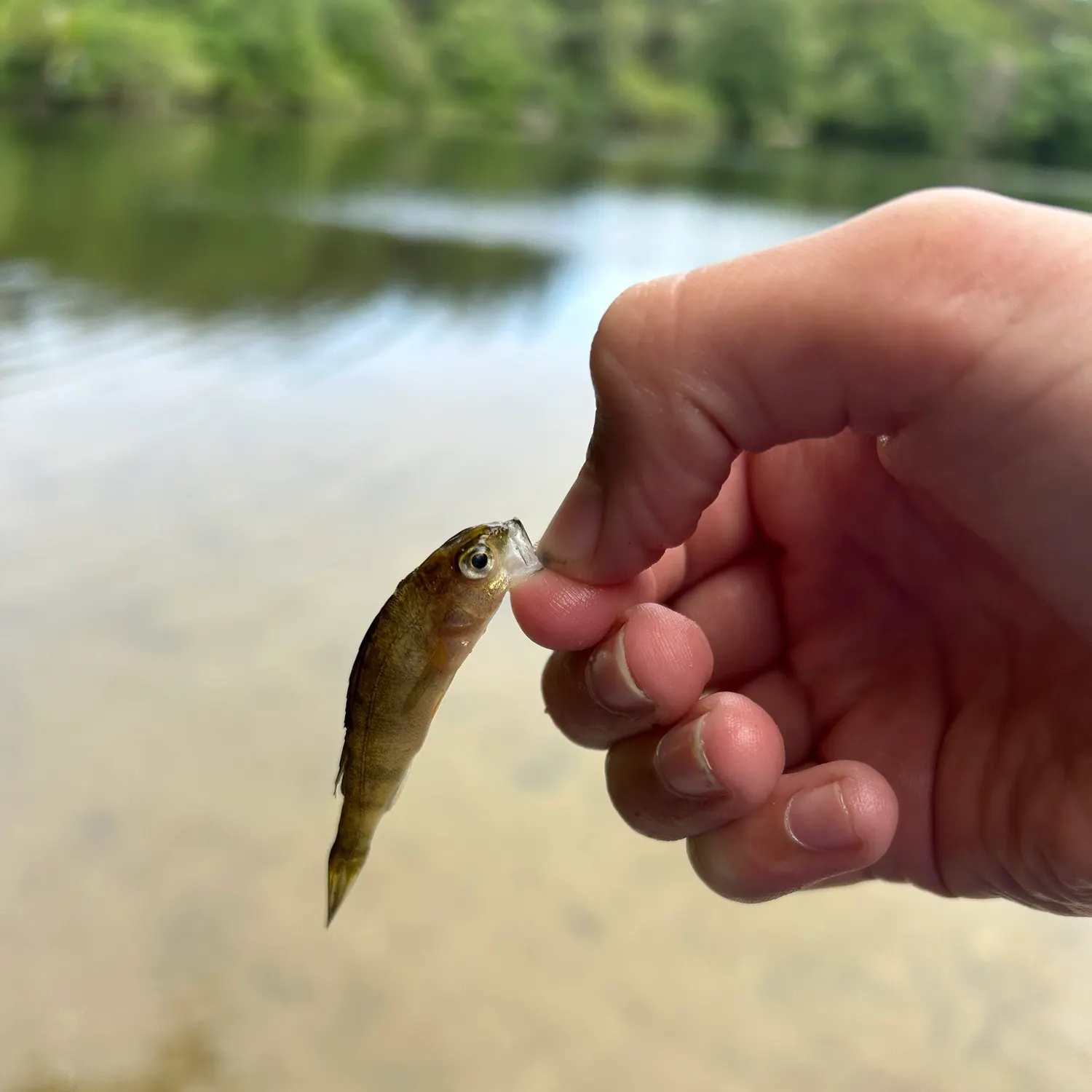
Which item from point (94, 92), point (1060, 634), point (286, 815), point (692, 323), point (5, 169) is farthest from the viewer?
point (94, 92)

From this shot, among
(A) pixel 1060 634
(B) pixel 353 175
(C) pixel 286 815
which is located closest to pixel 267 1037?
(C) pixel 286 815

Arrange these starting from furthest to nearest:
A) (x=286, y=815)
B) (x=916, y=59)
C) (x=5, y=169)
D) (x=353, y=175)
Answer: (x=916, y=59)
(x=353, y=175)
(x=5, y=169)
(x=286, y=815)

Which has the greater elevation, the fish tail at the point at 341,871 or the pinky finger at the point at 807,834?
the pinky finger at the point at 807,834

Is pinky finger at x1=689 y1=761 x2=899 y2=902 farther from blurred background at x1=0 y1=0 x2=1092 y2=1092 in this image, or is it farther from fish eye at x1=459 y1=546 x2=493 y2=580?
blurred background at x1=0 y1=0 x2=1092 y2=1092

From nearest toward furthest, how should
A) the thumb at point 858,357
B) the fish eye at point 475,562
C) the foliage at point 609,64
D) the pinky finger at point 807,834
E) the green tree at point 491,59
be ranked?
the thumb at point 858,357 → the fish eye at point 475,562 → the pinky finger at point 807,834 → the foliage at point 609,64 → the green tree at point 491,59

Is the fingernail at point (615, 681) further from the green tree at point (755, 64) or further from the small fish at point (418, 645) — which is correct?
the green tree at point (755, 64)

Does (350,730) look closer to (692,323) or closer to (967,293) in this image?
(692,323)

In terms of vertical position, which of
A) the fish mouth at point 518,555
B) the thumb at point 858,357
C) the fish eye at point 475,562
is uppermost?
the thumb at point 858,357

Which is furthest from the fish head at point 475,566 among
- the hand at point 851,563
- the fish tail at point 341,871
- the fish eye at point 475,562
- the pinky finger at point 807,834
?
the pinky finger at point 807,834
